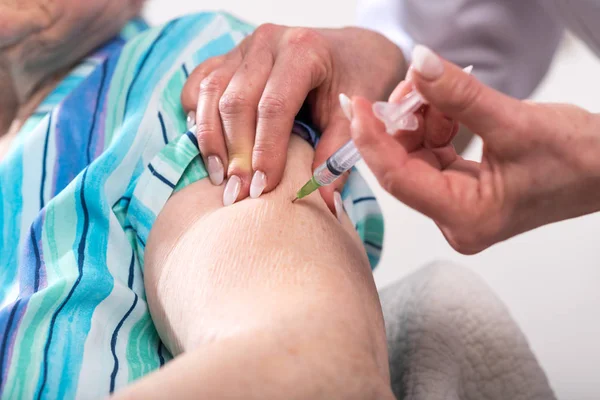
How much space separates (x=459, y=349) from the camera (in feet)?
2.68

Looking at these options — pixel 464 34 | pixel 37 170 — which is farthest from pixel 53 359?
pixel 464 34

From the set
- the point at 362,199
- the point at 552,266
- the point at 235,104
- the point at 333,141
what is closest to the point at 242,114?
the point at 235,104

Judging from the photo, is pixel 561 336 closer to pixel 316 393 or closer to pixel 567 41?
pixel 567 41

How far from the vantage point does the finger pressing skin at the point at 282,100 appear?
74cm

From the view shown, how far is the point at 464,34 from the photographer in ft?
3.86

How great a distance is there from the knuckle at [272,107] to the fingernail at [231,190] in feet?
0.28

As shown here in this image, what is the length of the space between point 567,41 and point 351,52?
69 centimetres

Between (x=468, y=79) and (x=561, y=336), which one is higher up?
(x=468, y=79)

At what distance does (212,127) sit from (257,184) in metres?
0.11

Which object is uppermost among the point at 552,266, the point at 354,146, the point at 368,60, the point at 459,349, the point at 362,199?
the point at 354,146

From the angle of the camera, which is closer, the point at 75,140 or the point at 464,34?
the point at 75,140

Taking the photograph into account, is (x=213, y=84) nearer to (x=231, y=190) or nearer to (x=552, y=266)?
(x=231, y=190)

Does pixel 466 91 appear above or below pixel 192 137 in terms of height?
above

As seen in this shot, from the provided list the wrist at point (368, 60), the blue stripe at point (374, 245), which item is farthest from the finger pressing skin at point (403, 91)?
the blue stripe at point (374, 245)
